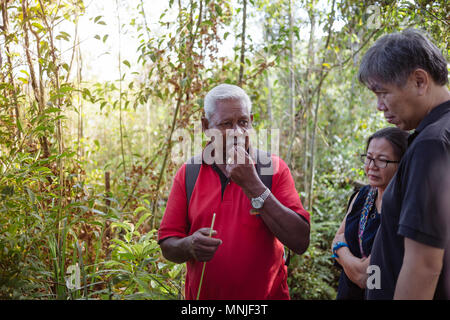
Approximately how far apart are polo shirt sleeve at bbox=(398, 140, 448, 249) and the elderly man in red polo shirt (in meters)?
0.58

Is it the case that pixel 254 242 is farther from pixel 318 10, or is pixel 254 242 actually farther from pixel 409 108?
pixel 318 10

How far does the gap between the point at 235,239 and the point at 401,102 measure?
83 centimetres

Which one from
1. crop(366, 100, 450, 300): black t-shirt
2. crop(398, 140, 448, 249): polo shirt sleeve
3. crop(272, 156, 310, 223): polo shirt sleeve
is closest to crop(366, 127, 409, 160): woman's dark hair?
crop(272, 156, 310, 223): polo shirt sleeve

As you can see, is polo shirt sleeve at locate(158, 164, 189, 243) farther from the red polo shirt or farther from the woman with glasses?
the woman with glasses

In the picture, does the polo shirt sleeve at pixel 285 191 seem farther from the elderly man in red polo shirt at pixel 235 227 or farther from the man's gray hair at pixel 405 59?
the man's gray hair at pixel 405 59

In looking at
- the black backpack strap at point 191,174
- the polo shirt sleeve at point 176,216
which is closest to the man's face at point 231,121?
the black backpack strap at point 191,174

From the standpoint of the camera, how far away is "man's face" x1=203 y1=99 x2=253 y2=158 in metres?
1.73

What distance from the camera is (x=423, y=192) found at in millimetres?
963

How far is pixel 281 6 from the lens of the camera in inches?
160

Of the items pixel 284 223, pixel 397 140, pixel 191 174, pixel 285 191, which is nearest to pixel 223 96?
pixel 191 174

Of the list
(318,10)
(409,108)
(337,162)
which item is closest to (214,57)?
(318,10)

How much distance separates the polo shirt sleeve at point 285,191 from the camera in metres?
1.57

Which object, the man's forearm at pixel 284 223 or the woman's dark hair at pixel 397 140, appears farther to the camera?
the woman's dark hair at pixel 397 140
